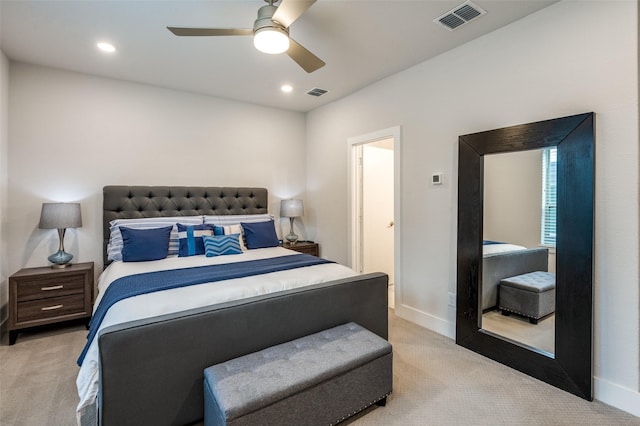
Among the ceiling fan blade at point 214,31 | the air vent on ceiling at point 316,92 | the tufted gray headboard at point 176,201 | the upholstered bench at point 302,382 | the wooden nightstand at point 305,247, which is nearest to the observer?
the upholstered bench at point 302,382

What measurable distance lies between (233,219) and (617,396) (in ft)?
12.3

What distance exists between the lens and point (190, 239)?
3.31 metres

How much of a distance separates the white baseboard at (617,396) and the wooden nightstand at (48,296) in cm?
432

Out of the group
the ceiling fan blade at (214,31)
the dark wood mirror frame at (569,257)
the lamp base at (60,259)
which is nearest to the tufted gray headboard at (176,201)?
the lamp base at (60,259)

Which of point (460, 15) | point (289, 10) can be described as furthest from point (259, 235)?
point (460, 15)

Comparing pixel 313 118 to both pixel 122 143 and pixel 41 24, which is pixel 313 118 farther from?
pixel 41 24

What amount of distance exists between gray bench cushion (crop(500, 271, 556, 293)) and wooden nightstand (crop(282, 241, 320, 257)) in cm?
259

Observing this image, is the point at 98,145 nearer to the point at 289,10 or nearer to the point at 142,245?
the point at 142,245

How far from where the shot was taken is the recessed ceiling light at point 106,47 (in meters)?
2.78

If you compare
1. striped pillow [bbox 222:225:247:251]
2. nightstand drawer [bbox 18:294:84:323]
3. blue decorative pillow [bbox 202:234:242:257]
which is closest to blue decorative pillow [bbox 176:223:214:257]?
blue decorative pillow [bbox 202:234:242:257]

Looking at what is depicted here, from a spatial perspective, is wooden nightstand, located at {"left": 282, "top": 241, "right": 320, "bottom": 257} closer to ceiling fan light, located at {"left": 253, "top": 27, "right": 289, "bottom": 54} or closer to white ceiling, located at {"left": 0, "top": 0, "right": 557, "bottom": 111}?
white ceiling, located at {"left": 0, "top": 0, "right": 557, "bottom": 111}

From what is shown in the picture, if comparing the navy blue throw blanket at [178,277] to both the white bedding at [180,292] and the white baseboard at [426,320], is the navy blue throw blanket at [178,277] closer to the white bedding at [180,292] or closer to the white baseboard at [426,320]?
the white bedding at [180,292]

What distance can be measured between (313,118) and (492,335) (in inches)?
149

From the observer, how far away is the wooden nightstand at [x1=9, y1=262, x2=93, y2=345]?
9.21 ft
